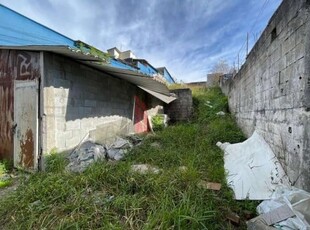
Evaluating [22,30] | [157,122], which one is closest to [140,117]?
[157,122]

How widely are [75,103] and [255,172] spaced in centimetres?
412

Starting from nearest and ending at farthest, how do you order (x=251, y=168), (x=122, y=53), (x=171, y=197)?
(x=171, y=197), (x=251, y=168), (x=122, y=53)

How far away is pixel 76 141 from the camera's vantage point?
4.95 meters

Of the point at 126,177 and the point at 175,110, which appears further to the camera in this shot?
the point at 175,110

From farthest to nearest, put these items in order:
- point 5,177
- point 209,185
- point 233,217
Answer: point 5,177 → point 209,185 → point 233,217

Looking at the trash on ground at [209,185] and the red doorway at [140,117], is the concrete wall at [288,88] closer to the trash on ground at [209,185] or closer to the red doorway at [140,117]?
the trash on ground at [209,185]

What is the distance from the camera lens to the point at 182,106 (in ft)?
37.1

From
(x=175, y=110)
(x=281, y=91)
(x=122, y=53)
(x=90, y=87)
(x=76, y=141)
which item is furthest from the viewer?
(x=122, y=53)

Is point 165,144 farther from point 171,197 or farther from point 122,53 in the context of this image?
point 122,53

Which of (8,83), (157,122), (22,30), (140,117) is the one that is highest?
(22,30)

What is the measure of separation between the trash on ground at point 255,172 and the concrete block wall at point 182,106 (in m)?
7.30

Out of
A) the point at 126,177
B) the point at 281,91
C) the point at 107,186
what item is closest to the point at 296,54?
the point at 281,91

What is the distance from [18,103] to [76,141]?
151 centimetres

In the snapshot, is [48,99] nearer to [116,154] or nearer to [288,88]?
[116,154]
